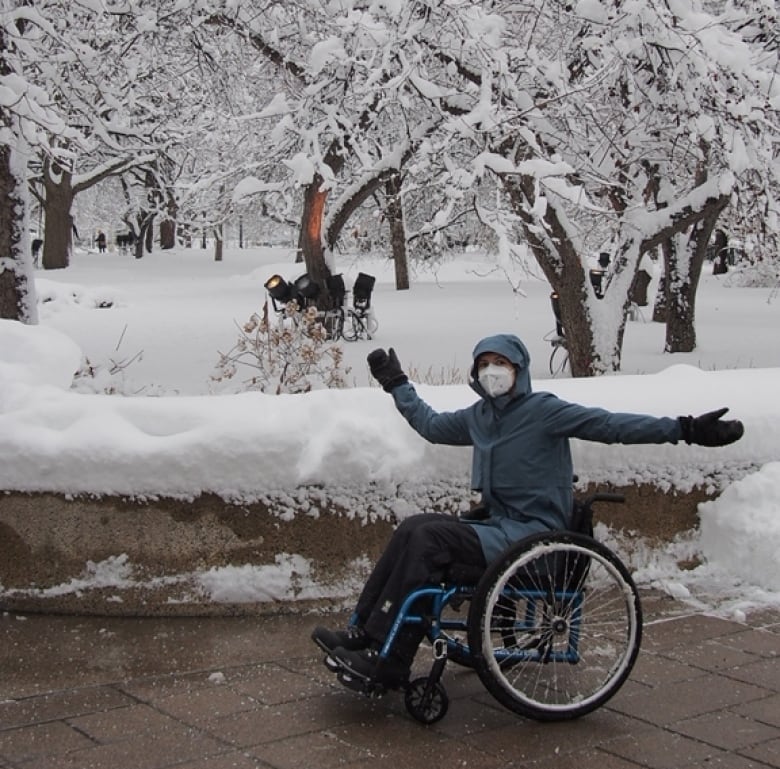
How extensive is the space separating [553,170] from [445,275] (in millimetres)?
35729

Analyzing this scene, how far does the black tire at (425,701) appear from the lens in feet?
13.4

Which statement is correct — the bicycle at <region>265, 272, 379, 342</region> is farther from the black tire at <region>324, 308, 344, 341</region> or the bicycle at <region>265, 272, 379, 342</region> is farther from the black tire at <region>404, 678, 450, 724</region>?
the black tire at <region>404, 678, 450, 724</region>

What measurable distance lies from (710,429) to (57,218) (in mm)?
38185

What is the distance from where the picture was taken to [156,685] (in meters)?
4.54

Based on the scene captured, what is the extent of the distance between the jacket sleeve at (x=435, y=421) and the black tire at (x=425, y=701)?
106 cm

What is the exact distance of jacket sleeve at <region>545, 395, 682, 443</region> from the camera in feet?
13.8

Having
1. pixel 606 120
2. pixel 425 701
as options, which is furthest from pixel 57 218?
pixel 425 701

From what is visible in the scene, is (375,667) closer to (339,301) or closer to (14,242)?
(14,242)

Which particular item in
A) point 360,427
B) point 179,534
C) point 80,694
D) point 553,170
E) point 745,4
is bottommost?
point 80,694

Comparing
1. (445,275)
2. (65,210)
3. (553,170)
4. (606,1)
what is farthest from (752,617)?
(445,275)

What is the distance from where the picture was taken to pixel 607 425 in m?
4.31

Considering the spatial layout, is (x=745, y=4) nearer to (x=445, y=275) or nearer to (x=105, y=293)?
(x=105, y=293)

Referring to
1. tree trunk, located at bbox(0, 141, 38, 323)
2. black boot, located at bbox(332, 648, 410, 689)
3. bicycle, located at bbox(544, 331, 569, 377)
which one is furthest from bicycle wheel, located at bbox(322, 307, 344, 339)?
black boot, located at bbox(332, 648, 410, 689)

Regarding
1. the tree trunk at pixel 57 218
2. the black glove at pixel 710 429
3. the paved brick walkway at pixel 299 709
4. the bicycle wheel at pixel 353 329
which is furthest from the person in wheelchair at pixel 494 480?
the tree trunk at pixel 57 218
